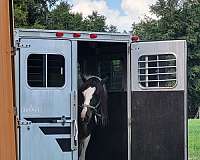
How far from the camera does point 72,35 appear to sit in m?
8.19

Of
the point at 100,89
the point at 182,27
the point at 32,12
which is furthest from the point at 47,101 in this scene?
the point at 182,27

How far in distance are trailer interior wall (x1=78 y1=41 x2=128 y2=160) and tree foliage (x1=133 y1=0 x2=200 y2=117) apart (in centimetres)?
5496

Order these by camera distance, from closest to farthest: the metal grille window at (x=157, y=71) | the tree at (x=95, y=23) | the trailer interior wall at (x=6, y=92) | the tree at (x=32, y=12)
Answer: the trailer interior wall at (x=6, y=92), the metal grille window at (x=157, y=71), the tree at (x=32, y=12), the tree at (x=95, y=23)

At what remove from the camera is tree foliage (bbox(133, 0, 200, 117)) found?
6813cm

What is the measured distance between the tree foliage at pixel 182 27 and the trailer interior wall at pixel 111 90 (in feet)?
180

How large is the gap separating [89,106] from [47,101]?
1.48m

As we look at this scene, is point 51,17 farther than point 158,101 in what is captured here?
Yes

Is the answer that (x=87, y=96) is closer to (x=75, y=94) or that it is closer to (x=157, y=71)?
(x=75, y=94)

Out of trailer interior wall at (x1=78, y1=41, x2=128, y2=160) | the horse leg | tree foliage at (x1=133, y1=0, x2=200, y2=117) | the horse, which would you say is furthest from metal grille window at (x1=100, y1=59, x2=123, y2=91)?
tree foliage at (x1=133, y1=0, x2=200, y2=117)

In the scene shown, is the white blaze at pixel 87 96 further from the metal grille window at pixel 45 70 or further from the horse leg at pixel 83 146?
the metal grille window at pixel 45 70

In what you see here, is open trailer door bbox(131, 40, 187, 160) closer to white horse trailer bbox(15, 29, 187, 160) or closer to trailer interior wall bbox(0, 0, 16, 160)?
white horse trailer bbox(15, 29, 187, 160)

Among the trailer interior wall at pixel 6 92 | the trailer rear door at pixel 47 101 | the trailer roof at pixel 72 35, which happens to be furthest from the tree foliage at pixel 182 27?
the trailer interior wall at pixel 6 92

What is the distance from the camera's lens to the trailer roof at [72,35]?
777cm

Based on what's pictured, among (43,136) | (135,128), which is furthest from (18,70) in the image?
(135,128)
